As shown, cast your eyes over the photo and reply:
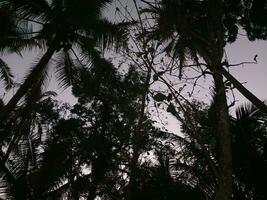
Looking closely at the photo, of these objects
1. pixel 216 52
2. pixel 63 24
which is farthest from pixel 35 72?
pixel 216 52

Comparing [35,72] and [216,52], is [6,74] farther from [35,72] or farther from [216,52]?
[216,52]

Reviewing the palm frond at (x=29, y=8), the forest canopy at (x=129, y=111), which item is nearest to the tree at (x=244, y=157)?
the forest canopy at (x=129, y=111)

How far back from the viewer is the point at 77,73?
404 inches

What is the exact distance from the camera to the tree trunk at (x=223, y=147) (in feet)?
15.4

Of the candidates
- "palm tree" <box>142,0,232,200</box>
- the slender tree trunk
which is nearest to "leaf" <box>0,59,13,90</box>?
the slender tree trunk

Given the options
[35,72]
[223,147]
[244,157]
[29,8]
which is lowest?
[223,147]

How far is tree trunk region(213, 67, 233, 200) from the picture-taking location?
4.68 metres

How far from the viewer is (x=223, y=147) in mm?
5152

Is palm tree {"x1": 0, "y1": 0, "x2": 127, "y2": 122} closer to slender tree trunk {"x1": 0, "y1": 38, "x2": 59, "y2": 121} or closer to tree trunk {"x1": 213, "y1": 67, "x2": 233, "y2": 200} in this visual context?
slender tree trunk {"x1": 0, "y1": 38, "x2": 59, "y2": 121}

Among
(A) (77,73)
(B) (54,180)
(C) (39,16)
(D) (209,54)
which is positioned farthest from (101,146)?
(D) (209,54)

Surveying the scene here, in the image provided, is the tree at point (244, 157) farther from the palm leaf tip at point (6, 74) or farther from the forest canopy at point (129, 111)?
the palm leaf tip at point (6, 74)

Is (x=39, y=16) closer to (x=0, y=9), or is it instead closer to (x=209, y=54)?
(x=0, y=9)

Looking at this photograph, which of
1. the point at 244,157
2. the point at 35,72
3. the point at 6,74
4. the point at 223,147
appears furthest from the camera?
the point at 6,74

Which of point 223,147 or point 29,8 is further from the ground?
point 29,8
